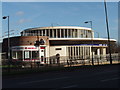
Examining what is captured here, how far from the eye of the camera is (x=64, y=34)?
241 feet

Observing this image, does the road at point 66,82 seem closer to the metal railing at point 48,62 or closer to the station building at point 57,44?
the metal railing at point 48,62

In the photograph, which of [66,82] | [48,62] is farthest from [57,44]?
[66,82]

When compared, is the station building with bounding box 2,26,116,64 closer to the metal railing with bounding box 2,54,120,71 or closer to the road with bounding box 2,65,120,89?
the metal railing with bounding box 2,54,120,71

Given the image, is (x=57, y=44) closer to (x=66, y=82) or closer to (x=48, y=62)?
(x=48, y=62)

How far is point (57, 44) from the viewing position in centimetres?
6103

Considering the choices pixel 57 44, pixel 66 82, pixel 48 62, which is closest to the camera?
pixel 66 82

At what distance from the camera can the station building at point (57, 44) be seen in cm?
4994

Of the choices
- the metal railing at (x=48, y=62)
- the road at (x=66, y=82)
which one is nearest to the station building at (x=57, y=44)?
the metal railing at (x=48, y=62)

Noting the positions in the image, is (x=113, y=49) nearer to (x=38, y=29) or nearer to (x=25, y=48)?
(x=38, y=29)

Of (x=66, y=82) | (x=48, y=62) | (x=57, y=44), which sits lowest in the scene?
(x=66, y=82)

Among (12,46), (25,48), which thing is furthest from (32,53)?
(12,46)

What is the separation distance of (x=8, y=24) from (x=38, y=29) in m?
30.2

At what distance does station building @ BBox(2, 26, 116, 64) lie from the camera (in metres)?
49.9

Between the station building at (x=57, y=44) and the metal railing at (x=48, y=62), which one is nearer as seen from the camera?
the metal railing at (x=48, y=62)
